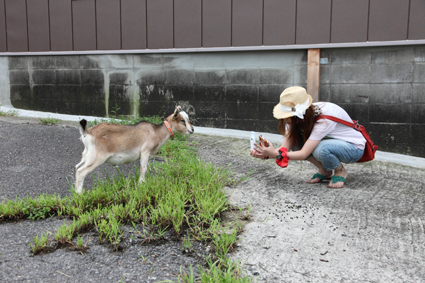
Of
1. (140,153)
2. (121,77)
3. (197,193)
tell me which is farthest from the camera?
(121,77)

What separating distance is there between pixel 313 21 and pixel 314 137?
11.0 ft

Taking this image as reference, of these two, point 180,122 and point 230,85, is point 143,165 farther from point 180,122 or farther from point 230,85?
point 230,85

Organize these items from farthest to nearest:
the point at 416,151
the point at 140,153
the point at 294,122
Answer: the point at 416,151 → the point at 140,153 → the point at 294,122

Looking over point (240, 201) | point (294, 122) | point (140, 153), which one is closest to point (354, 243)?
point (240, 201)

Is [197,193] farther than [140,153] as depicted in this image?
No

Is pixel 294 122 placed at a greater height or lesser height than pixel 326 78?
lesser

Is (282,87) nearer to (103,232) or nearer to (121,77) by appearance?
(121,77)

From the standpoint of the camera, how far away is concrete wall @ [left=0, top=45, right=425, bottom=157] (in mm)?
6098

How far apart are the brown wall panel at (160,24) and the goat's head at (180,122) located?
322 cm

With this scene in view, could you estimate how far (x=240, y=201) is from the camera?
12.0 feet

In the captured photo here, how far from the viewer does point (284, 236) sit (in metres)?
2.93

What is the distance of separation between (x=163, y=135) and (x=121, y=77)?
366 cm

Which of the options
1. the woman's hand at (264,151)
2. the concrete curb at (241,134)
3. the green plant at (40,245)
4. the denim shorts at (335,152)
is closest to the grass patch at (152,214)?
the green plant at (40,245)

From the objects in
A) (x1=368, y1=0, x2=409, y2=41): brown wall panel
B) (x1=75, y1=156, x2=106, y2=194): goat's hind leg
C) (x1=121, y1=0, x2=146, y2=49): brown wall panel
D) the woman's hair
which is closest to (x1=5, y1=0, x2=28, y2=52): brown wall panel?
(x1=121, y1=0, x2=146, y2=49): brown wall panel
